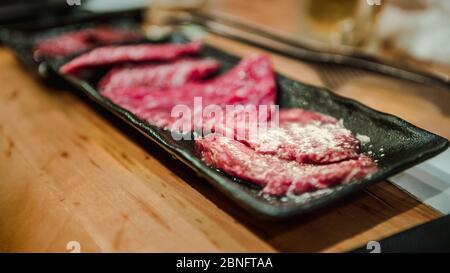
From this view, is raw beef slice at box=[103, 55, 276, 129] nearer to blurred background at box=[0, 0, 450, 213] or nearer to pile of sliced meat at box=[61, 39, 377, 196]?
pile of sliced meat at box=[61, 39, 377, 196]

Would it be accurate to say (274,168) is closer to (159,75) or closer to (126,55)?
(159,75)

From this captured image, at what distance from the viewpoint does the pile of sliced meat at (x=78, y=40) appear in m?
2.31

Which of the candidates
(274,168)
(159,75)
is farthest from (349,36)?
(274,168)

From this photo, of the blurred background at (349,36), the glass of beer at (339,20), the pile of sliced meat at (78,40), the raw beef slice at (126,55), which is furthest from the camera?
the glass of beer at (339,20)

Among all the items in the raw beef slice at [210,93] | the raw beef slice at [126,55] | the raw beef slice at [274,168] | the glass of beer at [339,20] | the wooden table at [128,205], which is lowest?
the wooden table at [128,205]

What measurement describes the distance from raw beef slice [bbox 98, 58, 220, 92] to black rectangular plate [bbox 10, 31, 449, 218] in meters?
0.12

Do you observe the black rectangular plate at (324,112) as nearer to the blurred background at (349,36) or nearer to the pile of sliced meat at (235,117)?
the pile of sliced meat at (235,117)

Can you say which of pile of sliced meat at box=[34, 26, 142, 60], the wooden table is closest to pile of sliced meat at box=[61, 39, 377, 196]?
the wooden table

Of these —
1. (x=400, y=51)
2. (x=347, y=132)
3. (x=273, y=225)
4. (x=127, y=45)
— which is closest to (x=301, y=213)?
(x=273, y=225)

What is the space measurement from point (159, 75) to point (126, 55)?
0.20m

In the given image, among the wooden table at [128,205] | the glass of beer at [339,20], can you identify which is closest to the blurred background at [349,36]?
the glass of beer at [339,20]

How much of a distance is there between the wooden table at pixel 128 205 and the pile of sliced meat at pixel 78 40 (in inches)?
22.8

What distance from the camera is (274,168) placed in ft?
4.26
